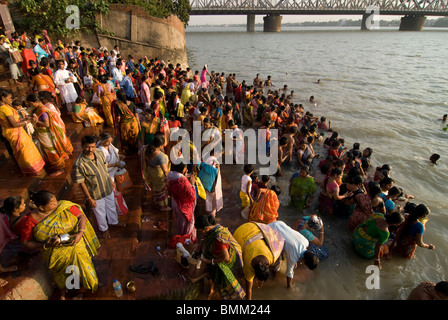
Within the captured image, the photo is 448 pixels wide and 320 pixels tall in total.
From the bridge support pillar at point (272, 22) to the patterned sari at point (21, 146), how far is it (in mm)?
87146

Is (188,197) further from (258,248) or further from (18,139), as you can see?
(18,139)

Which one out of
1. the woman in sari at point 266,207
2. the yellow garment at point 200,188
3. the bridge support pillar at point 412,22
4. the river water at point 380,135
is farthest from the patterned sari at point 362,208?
the bridge support pillar at point 412,22

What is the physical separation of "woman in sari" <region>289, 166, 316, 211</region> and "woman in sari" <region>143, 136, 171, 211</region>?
A: 2.55 metres

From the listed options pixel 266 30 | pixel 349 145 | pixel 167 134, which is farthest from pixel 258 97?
pixel 266 30

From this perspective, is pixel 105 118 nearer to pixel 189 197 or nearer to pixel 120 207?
pixel 120 207

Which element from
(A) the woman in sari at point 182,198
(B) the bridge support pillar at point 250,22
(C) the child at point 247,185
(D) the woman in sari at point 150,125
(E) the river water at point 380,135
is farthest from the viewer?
(B) the bridge support pillar at point 250,22

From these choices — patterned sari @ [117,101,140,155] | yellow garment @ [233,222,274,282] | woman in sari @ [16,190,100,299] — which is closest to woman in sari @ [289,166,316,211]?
yellow garment @ [233,222,274,282]

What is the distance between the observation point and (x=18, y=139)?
156 inches

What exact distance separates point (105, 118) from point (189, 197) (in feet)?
14.6

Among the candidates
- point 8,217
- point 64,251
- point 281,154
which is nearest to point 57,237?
point 64,251

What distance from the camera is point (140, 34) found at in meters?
16.5

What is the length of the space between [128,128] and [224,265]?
3.74 metres

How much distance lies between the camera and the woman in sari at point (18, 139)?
3.81 meters

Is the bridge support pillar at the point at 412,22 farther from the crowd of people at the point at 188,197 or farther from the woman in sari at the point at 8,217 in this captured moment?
the woman in sari at the point at 8,217
